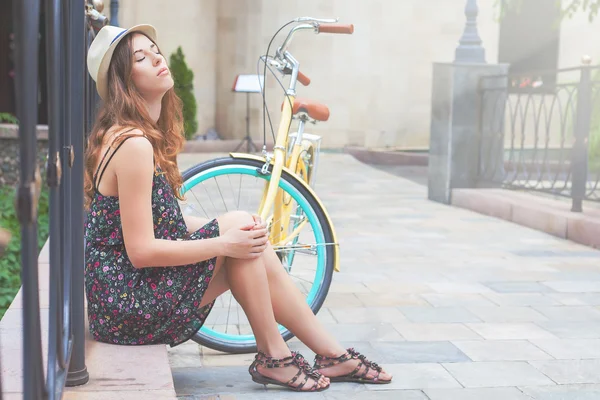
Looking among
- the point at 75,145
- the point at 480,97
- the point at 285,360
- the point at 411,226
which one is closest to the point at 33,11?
the point at 75,145

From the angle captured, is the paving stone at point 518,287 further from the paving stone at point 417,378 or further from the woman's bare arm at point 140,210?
the woman's bare arm at point 140,210

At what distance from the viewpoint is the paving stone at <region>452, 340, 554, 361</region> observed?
11.1 feet

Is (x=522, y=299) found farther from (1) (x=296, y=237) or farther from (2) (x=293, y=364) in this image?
(2) (x=293, y=364)

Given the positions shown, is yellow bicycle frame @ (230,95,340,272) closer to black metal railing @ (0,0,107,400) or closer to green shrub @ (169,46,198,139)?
black metal railing @ (0,0,107,400)

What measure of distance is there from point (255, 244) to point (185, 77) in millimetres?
12859

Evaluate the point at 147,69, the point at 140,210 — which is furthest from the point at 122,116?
the point at 140,210

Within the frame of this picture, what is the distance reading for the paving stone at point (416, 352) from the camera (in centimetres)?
333

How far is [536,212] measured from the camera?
22.4 ft

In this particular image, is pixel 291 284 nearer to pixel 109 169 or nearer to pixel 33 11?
pixel 109 169

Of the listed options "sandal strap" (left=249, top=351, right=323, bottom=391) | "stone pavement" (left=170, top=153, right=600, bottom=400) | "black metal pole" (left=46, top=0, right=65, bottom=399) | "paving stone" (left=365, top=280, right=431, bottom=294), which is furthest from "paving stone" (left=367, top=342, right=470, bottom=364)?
"black metal pole" (left=46, top=0, right=65, bottom=399)

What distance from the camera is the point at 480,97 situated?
8531 millimetres

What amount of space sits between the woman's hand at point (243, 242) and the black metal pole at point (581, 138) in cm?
444

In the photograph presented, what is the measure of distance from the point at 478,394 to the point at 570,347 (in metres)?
0.78

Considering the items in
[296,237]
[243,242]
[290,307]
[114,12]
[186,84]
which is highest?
[114,12]
